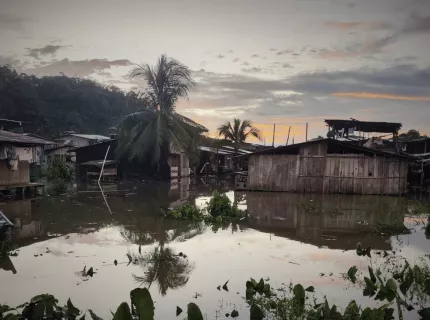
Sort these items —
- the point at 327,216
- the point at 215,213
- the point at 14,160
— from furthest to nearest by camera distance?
the point at 14,160
the point at 215,213
the point at 327,216

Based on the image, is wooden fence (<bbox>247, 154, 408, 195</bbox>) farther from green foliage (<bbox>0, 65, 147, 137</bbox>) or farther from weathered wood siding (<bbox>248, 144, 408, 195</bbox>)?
green foliage (<bbox>0, 65, 147, 137</bbox>)

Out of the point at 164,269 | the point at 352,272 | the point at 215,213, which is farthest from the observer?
the point at 215,213

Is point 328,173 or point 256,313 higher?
point 328,173

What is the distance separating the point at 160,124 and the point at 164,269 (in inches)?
822

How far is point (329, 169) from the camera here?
64.8 ft

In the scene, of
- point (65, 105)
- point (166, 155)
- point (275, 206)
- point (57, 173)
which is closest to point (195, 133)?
point (166, 155)

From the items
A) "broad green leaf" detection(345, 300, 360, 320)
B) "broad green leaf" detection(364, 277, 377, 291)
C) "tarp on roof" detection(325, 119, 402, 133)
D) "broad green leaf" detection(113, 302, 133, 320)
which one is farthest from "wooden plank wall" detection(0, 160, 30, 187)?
"tarp on roof" detection(325, 119, 402, 133)

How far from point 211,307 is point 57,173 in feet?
68.8

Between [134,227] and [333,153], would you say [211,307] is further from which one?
[333,153]

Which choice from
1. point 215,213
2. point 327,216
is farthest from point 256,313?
point 327,216

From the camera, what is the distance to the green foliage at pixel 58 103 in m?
46.5

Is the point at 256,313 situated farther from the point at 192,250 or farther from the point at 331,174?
the point at 331,174

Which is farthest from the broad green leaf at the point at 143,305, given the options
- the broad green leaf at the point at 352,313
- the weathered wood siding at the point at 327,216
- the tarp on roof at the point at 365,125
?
the tarp on roof at the point at 365,125

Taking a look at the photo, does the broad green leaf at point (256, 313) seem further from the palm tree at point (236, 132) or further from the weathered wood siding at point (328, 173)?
the palm tree at point (236, 132)
